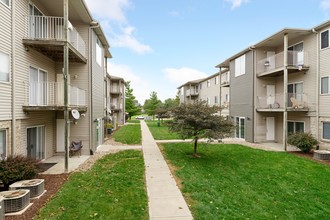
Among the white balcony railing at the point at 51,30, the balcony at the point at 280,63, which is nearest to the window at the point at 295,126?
the balcony at the point at 280,63

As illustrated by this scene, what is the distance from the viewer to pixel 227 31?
25.5 metres

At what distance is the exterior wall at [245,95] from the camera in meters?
19.5

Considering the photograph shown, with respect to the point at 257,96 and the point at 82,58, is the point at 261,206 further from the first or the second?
the point at 257,96

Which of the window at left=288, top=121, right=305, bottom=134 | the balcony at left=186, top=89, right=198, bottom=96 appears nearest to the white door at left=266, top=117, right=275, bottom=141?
the window at left=288, top=121, right=305, bottom=134

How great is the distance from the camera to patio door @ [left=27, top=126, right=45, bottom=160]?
1085 centimetres

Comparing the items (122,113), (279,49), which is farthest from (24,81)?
(122,113)

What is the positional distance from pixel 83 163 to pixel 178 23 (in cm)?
2173

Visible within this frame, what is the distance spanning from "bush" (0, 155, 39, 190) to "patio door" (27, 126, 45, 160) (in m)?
3.49

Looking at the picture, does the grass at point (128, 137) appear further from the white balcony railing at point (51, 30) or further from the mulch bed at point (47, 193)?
the mulch bed at point (47, 193)

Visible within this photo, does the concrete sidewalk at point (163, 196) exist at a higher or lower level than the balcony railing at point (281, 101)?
lower

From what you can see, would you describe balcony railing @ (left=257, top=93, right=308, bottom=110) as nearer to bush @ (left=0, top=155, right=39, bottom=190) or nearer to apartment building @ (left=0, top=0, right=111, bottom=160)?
apartment building @ (left=0, top=0, right=111, bottom=160)

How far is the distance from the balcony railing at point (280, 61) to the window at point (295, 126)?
15.5 feet

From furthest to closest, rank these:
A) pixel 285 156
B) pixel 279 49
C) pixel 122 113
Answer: pixel 122 113 < pixel 279 49 < pixel 285 156

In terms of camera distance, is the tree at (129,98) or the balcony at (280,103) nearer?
the balcony at (280,103)
